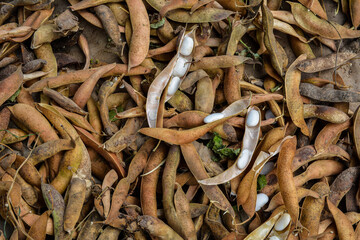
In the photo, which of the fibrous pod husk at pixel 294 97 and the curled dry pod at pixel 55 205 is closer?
the curled dry pod at pixel 55 205

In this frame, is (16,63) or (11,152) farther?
(16,63)

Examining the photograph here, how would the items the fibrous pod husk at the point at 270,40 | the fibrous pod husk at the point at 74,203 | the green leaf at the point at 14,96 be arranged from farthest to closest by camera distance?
the fibrous pod husk at the point at 270,40 → the green leaf at the point at 14,96 → the fibrous pod husk at the point at 74,203

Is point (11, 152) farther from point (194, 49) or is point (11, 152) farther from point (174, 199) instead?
point (194, 49)

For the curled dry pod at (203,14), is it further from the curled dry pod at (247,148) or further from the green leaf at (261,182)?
the green leaf at (261,182)

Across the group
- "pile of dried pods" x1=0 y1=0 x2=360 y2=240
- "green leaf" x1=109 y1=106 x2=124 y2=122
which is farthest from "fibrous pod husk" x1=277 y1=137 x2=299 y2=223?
"green leaf" x1=109 y1=106 x2=124 y2=122

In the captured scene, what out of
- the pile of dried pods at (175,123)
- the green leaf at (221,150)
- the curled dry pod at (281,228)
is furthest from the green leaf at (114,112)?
the curled dry pod at (281,228)

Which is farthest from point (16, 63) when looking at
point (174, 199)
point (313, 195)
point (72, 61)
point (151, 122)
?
point (313, 195)

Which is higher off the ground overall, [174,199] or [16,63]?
[16,63]

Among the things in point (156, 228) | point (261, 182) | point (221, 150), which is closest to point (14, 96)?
point (156, 228)
